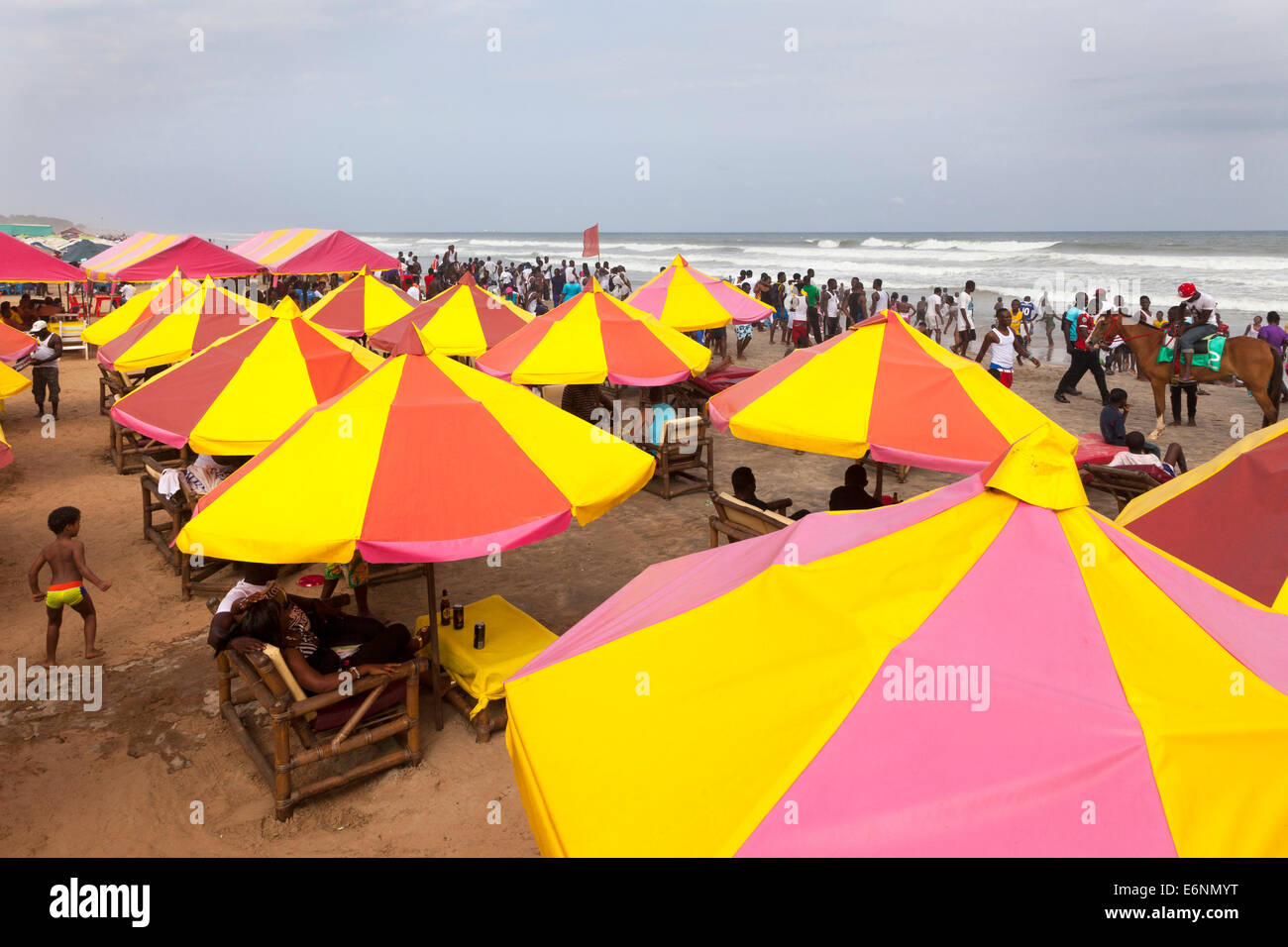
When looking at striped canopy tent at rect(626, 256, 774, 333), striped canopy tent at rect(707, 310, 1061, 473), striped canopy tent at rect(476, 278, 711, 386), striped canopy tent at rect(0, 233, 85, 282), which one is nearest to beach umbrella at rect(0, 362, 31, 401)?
striped canopy tent at rect(0, 233, 85, 282)

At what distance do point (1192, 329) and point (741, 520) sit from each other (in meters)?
9.63

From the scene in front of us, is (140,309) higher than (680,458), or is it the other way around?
(140,309)

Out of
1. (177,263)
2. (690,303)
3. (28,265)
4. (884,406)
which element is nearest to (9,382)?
(28,265)

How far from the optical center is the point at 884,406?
608 centimetres

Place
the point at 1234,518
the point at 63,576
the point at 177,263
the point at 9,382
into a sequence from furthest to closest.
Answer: the point at 177,263
the point at 9,382
the point at 63,576
the point at 1234,518

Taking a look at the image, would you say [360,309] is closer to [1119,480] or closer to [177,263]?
[177,263]

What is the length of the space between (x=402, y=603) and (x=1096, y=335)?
39.6 ft

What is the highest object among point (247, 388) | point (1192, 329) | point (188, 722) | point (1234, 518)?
A: point (1192, 329)

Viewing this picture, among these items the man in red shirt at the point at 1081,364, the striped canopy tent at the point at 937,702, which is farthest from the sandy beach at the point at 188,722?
the man in red shirt at the point at 1081,364

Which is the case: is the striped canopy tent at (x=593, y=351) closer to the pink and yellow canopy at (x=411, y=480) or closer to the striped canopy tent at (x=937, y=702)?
the pink and yellow canopy at (x=411, y=480)

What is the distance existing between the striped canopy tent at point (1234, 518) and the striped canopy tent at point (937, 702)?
59.5 inches

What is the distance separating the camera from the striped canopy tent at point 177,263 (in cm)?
1891

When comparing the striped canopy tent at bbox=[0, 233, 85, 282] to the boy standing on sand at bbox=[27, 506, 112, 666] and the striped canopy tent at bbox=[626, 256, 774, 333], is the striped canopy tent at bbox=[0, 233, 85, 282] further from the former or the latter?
the striped canopy tent at bbox=[626, 256, 774, 333]

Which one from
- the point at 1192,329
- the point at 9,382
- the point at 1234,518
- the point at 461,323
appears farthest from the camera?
the point at 461,323
